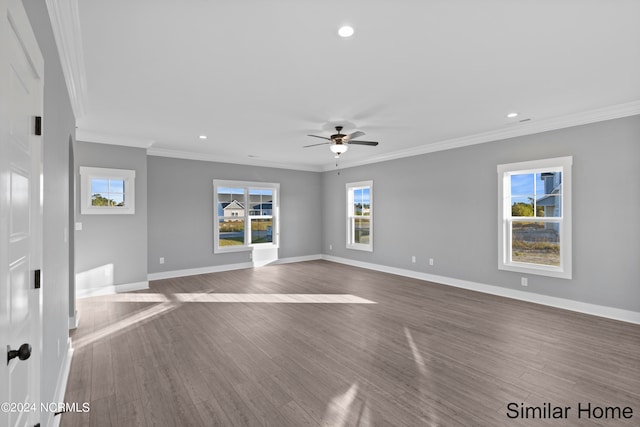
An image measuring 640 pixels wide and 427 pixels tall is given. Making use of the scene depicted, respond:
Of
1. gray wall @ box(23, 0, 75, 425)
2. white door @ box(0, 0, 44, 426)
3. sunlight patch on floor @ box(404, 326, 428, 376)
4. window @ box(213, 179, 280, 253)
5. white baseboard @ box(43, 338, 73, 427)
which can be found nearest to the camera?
white door @ box(0, 0, 44, 426)

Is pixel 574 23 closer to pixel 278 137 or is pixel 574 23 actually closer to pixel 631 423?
pixel 631 423

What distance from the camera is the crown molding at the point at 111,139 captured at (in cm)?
514

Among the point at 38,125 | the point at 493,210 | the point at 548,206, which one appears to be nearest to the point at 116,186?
the point at 38,125

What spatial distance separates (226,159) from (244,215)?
1.44 meters

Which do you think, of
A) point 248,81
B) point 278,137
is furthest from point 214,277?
point 248,81

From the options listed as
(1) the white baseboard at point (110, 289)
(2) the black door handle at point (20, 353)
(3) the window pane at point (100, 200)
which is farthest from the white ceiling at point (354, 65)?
(1) the white baseboard at point (110, 289)

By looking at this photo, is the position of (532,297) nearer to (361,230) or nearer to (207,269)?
(361,230)

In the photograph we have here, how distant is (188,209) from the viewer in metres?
6.91

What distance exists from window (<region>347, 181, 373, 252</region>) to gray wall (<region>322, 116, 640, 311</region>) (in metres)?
0.18

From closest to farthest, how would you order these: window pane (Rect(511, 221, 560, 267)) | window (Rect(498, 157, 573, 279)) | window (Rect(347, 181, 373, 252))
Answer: window (Rect(498, 157, 573, 279)), window pane (Rect(511, 221, 560, 267)), window (Rect(347, 181, 373, 252))

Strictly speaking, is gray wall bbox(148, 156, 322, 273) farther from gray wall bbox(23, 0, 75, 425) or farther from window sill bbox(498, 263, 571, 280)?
window sill bbox(498, 263, 571, 280)

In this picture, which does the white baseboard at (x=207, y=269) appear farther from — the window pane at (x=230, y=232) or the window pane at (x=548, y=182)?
the window pane at (x=548, y=182)

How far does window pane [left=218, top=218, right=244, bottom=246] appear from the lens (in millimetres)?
7492

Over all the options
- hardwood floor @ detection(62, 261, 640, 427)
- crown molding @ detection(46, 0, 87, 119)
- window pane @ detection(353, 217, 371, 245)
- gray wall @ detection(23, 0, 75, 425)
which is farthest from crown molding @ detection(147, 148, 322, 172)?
gray wall @ detection(23, 0, 75, 425)
